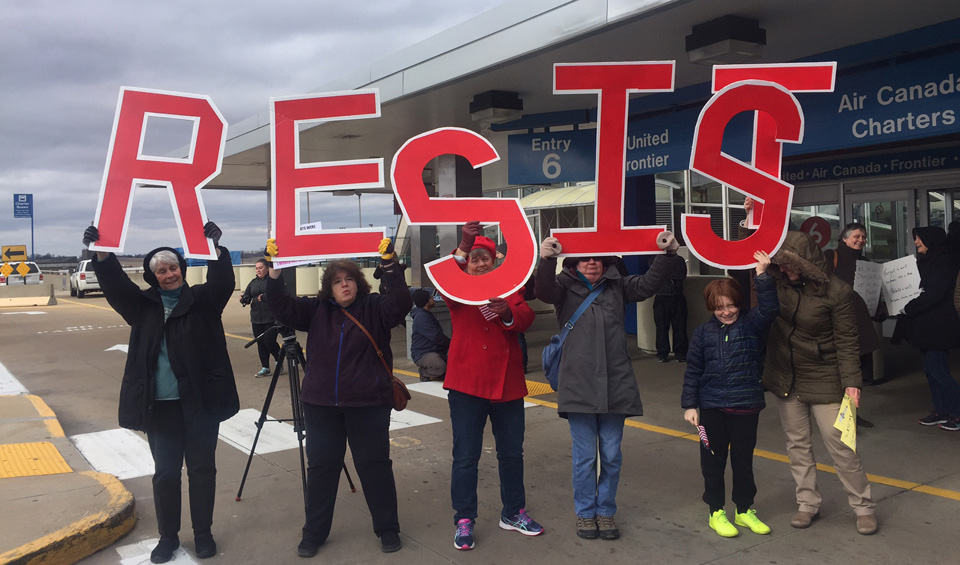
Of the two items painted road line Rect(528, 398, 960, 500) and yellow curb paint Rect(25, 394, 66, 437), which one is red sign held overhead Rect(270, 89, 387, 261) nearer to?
painted road line Rect(528, 398, 960, 500)

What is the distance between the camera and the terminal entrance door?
38.7 ft

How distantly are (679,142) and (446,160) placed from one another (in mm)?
3451

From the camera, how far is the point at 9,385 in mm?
10656

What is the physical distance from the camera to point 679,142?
9.28m

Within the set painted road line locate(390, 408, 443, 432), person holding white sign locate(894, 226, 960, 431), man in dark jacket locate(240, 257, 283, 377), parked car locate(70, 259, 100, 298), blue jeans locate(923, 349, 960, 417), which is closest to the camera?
person holding white sign locate(894, 226, 960, 431)

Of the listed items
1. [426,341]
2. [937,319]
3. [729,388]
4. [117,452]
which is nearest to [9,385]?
[117,452]

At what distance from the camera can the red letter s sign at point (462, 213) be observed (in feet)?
13.9

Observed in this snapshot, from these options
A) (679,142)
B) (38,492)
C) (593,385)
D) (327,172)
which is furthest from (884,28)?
(38,492)

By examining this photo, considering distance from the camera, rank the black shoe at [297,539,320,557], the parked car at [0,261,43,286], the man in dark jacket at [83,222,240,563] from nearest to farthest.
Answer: the man in dark jacket at [83,222,240,563] → the black shoe at [297,539,320,557] → the parked car at [0,261,43,286]

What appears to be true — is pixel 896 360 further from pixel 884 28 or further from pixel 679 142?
pixel 884 28

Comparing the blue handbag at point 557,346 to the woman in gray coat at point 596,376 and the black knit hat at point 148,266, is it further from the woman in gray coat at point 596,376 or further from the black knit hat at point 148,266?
the black knit hat at point 148,266

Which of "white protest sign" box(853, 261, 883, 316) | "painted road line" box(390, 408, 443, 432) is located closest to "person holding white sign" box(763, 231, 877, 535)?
"painted road line" box(390, 408, 443, 432)

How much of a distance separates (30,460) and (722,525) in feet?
17.2

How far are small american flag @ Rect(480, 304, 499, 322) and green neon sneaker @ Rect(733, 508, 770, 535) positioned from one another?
1.92m
